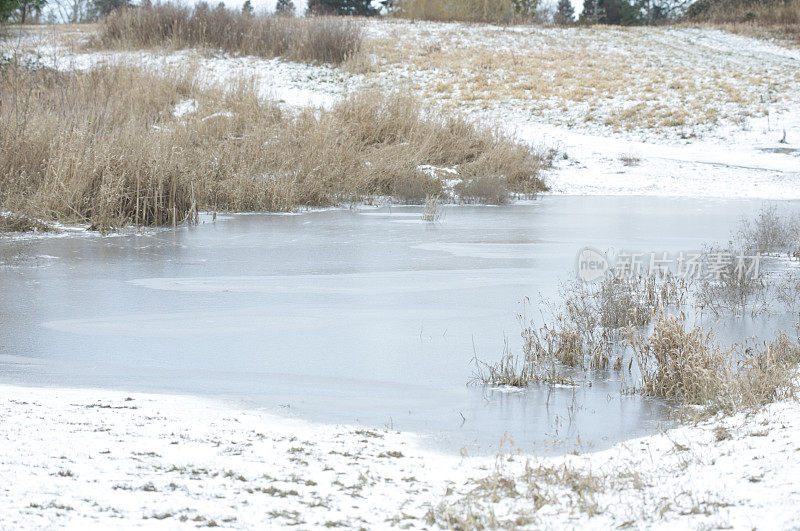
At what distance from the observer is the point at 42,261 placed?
739 centimetres

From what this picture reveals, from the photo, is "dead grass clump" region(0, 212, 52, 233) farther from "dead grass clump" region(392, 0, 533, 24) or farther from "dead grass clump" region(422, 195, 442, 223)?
"dead grass clump" region(392, 0, 533, 24)

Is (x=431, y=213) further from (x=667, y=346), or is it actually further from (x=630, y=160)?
(x=667, y=346)

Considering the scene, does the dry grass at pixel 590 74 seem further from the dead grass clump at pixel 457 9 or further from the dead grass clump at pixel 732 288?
the dead grass clump at pixel 732 288

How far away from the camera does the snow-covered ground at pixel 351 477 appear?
2.33m

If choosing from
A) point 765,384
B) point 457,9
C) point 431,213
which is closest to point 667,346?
point 765,384

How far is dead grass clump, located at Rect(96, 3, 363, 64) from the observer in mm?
24344

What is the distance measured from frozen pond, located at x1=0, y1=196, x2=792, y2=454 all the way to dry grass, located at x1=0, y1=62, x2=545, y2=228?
34.2 inches

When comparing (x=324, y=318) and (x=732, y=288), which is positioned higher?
(x=732, y=288)

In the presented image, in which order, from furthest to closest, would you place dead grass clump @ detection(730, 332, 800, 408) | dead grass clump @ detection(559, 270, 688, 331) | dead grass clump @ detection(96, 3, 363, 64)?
1. dead grass clump @ detection(96, 3, 363, 64)
2. dead grass clump @ detection(559, 270, 688, 331)
3. dead grass clump @ detection(730, 332, 800, 408)

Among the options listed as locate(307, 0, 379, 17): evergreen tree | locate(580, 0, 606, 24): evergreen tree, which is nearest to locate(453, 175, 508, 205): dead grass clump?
locate(307, 0, 379, 17): evergreen tree

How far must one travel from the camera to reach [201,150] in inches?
476

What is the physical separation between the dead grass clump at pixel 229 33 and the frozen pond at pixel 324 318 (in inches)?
616

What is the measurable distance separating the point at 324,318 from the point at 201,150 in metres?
7.29

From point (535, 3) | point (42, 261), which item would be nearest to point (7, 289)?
point (42, 261)
